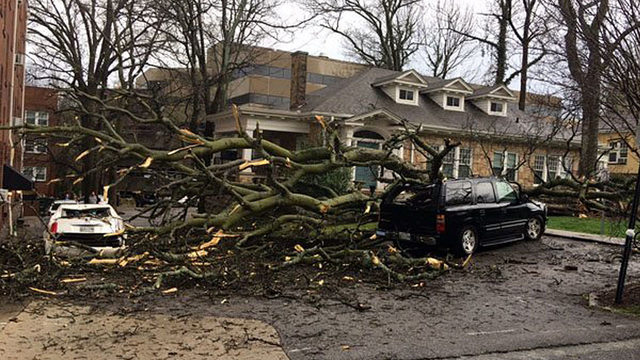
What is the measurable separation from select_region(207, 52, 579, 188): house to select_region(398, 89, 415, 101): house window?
0.05 meters

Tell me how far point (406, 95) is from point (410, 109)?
918 millimetres

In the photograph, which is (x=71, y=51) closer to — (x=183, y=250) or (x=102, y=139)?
(x=102, y=139)

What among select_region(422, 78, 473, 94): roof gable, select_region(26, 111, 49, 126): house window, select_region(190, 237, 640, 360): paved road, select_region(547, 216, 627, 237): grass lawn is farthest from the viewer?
select_region(26, 111, 49, 126): house window

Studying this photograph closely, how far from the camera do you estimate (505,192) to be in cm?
1365

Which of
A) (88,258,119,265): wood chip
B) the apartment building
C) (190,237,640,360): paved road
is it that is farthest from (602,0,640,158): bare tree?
the apartment building

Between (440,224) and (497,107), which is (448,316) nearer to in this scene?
(440,224)

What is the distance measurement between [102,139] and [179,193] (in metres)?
1.97

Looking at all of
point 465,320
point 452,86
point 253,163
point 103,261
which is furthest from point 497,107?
point 103,261

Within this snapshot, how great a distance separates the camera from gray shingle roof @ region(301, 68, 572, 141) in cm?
2738

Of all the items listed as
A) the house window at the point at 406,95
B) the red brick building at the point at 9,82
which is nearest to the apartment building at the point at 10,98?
the red brick building at the point at 9,82

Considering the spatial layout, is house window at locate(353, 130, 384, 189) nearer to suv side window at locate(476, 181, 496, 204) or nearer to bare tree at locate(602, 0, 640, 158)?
suv side window at locate(476, 181, 496, 204)

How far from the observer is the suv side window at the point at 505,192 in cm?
1344

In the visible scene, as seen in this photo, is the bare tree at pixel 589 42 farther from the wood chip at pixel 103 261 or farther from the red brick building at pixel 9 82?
the red brick building at pixel 9 82

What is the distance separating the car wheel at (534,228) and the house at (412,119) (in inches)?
419
